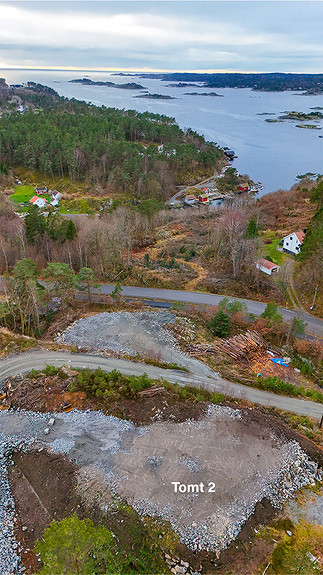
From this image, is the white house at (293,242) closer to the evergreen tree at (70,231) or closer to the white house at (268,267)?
the white house at (268,267)

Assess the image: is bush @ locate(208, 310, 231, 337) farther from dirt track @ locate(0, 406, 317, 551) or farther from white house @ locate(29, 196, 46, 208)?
white house @ locate(29, 196, 46, 208)

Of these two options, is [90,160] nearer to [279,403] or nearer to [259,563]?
[279,403]

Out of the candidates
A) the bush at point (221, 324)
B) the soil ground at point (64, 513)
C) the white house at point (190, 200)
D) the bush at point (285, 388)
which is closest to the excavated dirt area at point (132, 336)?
the bush at point (221, 324)

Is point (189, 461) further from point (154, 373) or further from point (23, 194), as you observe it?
point (23, 194)

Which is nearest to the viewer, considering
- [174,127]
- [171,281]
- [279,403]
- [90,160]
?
[279,403]

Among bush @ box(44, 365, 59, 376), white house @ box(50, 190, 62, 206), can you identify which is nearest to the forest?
white house @ box(50, 190, 62, 206)

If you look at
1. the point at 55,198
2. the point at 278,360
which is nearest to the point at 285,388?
the point at 278,360

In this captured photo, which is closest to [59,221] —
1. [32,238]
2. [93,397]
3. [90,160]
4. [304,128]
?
[32,238]
